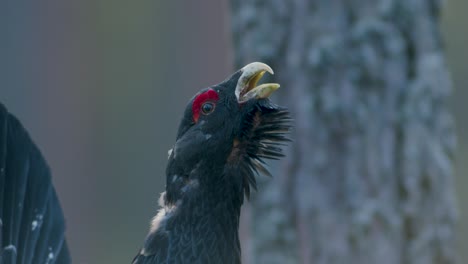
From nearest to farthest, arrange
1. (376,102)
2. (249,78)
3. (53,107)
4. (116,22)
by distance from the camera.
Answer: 1. (249,78)
2. (376,102)
3. (53,107)
4. (116,22)

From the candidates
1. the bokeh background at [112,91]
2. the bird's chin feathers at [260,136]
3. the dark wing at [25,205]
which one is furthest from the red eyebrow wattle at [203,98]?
the bokeh background at [112,91]

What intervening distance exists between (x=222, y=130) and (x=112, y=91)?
11083mm

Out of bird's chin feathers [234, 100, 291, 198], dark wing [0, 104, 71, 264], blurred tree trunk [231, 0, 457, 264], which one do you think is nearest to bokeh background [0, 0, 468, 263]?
blurred tree trunk [231, 0, 457, 264]

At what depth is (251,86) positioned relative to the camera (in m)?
4.13

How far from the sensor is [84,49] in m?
14.3

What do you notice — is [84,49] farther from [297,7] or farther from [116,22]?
[297,7]

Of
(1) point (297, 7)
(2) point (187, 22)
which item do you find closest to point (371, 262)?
(1) point (297, 7)

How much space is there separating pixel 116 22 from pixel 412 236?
10.7 meters

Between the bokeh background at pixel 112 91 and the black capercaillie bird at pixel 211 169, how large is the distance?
8.33 meters

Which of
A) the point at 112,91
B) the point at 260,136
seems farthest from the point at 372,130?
the point at 112,91

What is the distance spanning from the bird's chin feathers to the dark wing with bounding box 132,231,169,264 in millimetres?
418

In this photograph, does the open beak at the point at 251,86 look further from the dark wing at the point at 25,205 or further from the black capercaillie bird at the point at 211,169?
the dark wing at the point at 25,205

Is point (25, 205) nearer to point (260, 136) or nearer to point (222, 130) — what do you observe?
point (222, 130)

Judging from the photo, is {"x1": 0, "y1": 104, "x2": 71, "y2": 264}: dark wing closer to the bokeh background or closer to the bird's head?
the bird's head
